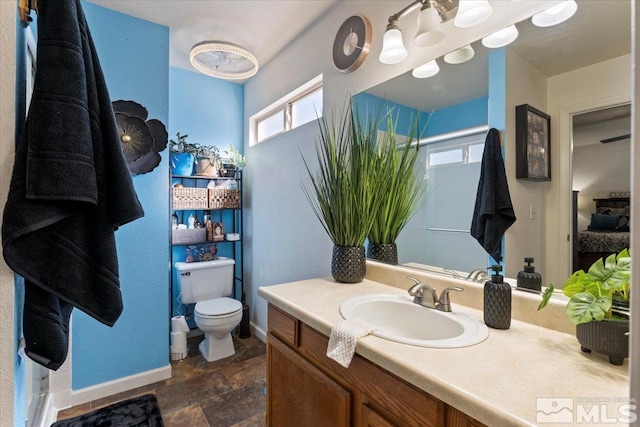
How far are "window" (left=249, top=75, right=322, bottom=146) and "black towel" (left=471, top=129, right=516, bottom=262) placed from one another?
1173 millimetres

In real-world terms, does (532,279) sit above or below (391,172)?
below

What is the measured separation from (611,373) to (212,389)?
215cm

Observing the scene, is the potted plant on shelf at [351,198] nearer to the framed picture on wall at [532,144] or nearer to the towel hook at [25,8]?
the framed picture on wall at [532,144]

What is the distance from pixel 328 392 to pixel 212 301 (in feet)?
5.88

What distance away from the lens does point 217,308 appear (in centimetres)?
240

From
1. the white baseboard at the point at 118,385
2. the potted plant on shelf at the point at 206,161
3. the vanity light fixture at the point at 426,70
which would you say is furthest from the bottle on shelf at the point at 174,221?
the vanity light fixture at the point at 426,70

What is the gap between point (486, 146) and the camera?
1212 millimetres

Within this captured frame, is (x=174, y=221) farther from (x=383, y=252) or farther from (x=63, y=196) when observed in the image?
(x=63, y=196)

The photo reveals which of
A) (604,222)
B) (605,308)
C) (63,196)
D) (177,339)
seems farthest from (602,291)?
(177,339)

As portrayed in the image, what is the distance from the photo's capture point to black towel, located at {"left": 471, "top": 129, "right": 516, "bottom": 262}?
45.6 inches

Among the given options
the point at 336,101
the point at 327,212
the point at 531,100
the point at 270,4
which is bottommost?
the point at 327,212

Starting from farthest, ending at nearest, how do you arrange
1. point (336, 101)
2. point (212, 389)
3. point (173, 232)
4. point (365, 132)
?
1. point (173, 232)
2. point (212, 389)
3. point (336, 101)
4. point (365, 132)

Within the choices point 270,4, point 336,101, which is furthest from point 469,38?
point 270,4

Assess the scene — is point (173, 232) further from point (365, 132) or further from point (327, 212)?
point (365, 132)
